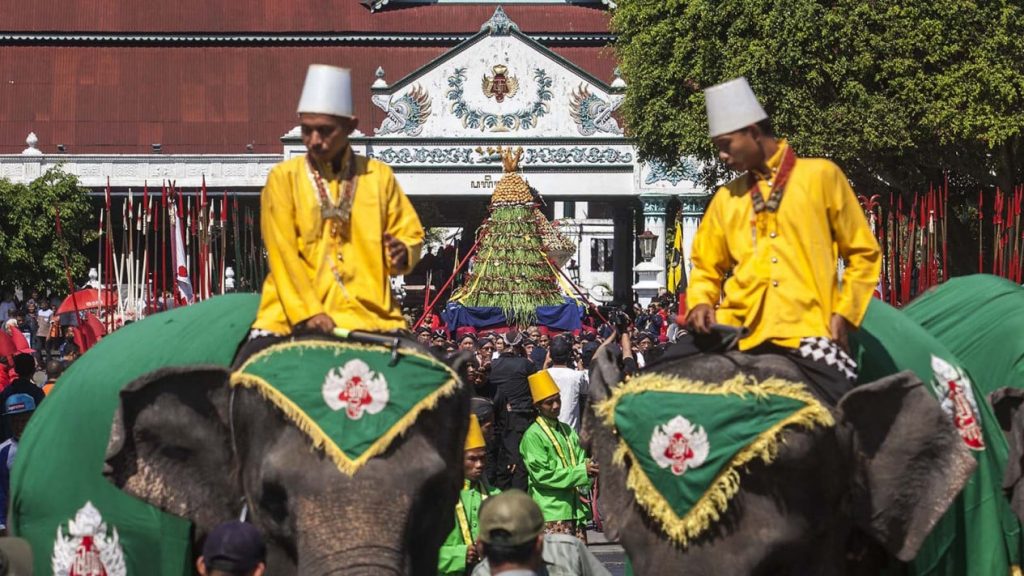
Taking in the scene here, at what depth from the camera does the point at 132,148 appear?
5616 cm

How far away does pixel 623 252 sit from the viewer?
53594mm

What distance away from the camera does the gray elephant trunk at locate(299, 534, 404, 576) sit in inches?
259

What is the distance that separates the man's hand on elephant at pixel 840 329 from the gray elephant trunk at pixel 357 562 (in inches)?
64.7

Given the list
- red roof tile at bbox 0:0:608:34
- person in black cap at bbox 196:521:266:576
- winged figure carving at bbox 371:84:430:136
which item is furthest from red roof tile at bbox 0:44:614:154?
person in black cap at bbox 196:521:266:576

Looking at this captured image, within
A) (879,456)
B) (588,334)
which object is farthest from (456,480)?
(588,334)

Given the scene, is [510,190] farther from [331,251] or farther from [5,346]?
[331,251]

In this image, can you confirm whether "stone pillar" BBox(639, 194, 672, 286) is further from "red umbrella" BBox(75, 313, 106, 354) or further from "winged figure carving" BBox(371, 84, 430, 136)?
"red umbrella" BBox(75, 313, 106, 354)

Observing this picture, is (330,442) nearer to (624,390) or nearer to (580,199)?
(624,390)

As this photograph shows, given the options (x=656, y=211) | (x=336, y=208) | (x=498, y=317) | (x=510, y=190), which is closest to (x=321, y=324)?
(x=336, y=208)

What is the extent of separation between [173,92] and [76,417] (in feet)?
164

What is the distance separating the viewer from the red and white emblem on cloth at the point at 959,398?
799 cm

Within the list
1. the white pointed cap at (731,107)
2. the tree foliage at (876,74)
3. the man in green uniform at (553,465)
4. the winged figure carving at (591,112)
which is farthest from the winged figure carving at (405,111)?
the white pointed cap at (731,107)

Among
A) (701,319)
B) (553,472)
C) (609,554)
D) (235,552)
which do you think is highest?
(701,319)

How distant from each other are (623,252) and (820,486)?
46851 mm
